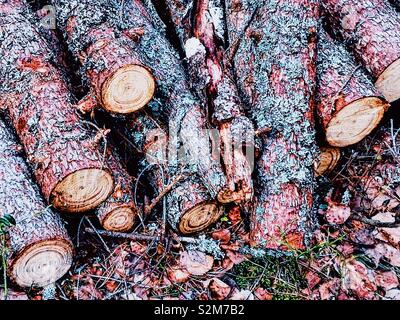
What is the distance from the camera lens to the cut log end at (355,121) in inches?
123

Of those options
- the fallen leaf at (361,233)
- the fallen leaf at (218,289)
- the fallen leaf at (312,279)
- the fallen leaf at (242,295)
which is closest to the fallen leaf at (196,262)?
the fallen leaf at (218,289)

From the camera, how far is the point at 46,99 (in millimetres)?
3035

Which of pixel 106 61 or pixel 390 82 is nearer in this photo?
pixel 106 61

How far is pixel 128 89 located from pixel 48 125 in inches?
23.6

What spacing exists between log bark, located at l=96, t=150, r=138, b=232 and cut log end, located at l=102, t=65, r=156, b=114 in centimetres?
37

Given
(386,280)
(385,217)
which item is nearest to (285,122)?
(385,217)

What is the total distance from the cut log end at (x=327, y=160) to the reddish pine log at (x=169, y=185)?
0.92m

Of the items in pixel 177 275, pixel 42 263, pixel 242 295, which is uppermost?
pixel 42 263

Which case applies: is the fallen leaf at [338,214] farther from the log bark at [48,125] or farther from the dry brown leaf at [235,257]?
the log bark at [48,125]

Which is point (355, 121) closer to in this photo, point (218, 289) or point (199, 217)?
point (199, 217)

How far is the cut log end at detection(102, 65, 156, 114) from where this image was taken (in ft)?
9.48

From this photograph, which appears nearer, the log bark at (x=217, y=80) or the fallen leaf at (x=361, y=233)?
the log bark at (x=217, y=80)

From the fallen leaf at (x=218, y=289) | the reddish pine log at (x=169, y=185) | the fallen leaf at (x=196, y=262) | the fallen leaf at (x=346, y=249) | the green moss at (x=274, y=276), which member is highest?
the reddish pine log at (x=169, y=185)

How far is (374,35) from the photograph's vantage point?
132 inches
